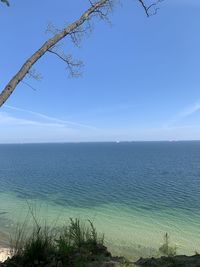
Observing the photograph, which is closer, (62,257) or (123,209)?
(62,257)

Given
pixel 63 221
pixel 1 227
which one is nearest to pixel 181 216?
pixel 63 221

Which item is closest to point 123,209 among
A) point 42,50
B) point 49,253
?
point 49,253

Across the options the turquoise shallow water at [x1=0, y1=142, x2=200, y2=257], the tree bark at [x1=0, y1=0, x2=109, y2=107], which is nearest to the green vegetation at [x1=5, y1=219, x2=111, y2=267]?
the tree bark at [x1=0, y1=0, x2=109, y2=107]

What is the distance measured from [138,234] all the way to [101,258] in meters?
15.1

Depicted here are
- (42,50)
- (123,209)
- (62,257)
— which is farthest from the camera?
(123,209)

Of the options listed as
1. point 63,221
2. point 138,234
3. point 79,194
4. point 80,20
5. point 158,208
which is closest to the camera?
point 80,20

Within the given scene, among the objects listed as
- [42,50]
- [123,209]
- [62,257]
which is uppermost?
[42,50]

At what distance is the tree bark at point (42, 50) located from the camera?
587 centimetres

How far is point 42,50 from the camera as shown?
21.0ft

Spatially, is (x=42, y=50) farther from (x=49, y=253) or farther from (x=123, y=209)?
(x=123, y=209)

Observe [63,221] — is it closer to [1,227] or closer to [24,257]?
[1,227]

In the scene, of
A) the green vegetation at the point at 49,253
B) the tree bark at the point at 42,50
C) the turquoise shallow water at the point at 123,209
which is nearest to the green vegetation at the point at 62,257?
the green vegetation at the point at 49,253

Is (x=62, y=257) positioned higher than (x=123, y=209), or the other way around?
(x=62, y=257)

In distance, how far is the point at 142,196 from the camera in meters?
35.0
